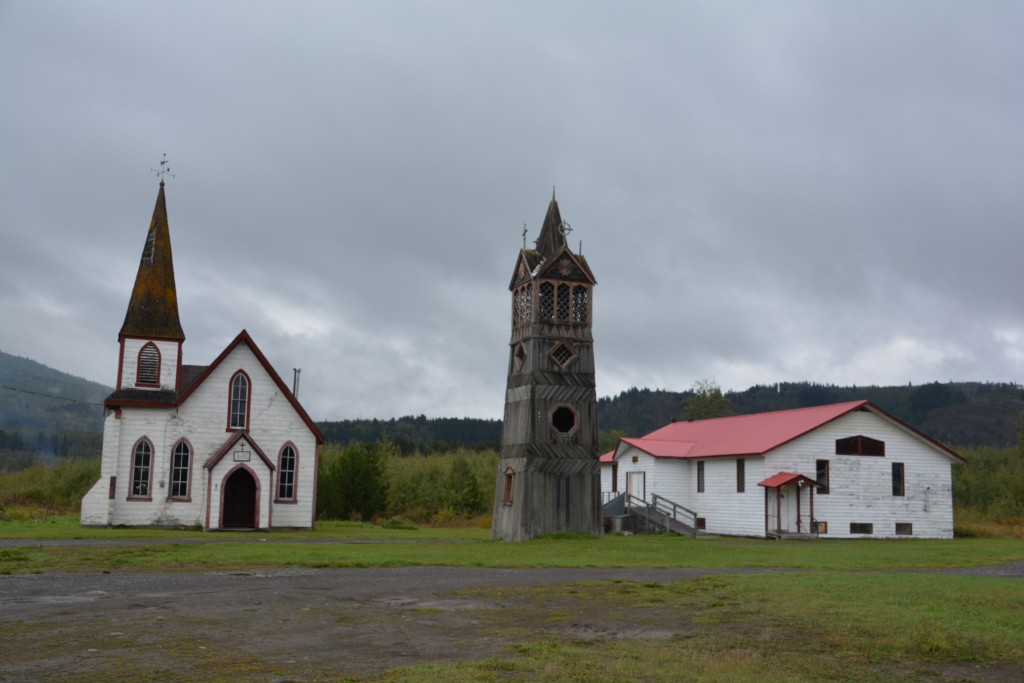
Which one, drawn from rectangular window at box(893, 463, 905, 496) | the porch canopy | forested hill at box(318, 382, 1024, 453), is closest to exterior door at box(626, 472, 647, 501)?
the porch canopy

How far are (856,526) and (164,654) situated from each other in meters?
37.3

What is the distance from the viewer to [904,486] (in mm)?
42812

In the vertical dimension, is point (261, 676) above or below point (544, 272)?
below

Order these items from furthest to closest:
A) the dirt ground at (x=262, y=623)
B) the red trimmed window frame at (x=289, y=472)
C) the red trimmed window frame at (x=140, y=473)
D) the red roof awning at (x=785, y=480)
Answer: the red roof awning at (x=785, y=480)
the red trimmed window frame at (x=289, y=472)
the red trimmed window frame at (x=140, y=473)
the dirt ground at (x=262, y=623)

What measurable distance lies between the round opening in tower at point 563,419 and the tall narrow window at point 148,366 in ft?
50.8

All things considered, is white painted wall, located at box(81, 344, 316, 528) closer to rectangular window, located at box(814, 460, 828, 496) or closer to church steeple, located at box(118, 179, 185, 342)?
church steeple, located at box(118, 179, 185, 342)

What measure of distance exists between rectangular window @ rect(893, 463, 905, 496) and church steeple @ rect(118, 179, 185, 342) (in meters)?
30.8

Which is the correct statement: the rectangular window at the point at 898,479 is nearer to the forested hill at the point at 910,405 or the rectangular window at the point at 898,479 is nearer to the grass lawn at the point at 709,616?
the grass lawn at the point at 709,616

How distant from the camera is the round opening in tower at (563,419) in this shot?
1384 inches

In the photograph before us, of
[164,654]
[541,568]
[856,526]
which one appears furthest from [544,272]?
[164,654]

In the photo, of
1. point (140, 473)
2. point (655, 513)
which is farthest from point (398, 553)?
point (655, 513)

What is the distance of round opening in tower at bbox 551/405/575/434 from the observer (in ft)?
115

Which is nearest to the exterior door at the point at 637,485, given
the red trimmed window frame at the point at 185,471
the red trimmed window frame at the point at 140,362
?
the red trimmed window frame at the point at 185,471

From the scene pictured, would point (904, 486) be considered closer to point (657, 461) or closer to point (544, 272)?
point (657, 461)
